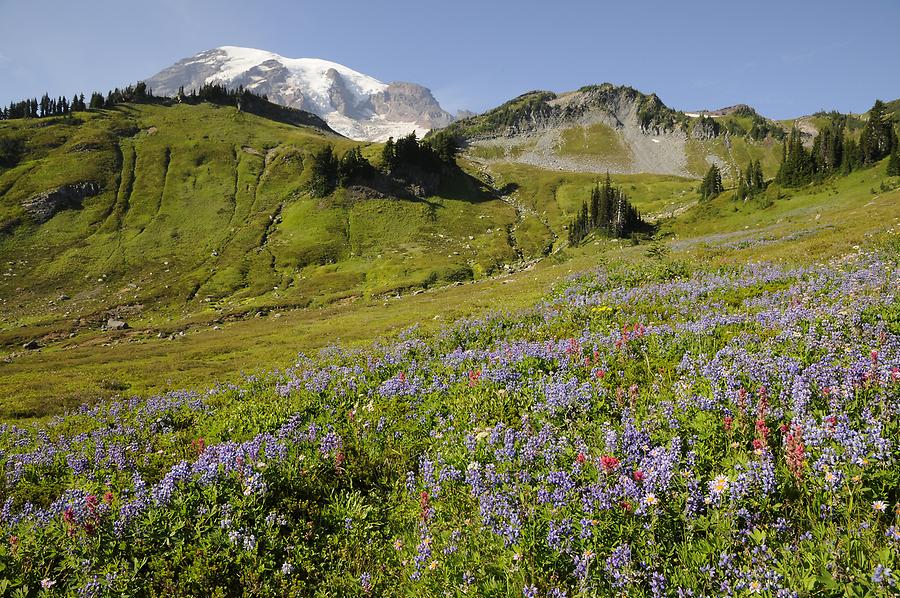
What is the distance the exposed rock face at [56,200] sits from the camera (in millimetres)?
102219

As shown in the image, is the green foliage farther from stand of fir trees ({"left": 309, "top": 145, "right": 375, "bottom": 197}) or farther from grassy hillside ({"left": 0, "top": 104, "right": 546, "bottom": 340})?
stand of fir trees ({"left": 309, "top": 145, "right": 375, "bottom": 197})

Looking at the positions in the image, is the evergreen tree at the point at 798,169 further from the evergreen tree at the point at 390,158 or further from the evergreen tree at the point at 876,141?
the evergreen tree at the point at 390,158

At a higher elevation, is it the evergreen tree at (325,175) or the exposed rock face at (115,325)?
the evergreen tree at (325,175)

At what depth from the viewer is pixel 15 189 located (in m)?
107

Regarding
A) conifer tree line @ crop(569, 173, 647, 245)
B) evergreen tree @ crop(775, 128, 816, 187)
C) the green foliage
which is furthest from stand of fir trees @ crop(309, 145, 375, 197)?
evergreen tree @ crop(775, 128, 816, 187)

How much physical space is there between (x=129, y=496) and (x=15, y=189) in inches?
5754

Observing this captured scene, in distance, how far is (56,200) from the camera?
349 ft

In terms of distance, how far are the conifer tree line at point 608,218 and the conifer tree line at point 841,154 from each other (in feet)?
99.2

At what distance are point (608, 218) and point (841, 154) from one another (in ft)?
165

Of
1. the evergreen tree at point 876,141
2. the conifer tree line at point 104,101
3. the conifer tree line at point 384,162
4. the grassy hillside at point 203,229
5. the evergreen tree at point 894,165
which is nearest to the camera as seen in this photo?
the evergreen tree at point 894,165

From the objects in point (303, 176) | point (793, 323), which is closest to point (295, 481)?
point (793, 323)

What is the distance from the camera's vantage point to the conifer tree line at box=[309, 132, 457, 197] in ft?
384

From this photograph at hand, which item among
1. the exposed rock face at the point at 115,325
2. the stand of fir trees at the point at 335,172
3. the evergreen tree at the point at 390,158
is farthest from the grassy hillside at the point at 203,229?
the evergreen tree at the point at 390,158

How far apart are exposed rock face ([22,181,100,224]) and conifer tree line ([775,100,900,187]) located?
543ft
